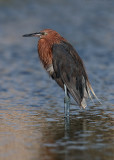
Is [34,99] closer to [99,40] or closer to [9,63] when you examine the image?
[9,63]

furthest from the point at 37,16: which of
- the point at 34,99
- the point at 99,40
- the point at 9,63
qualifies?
the point at 34,99

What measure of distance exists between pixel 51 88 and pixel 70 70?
3.26m

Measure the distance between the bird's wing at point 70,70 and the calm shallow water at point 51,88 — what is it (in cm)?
44

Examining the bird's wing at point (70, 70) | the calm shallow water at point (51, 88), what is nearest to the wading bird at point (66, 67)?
the bird's wing at point (70, 70)

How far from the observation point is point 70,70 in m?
9.45

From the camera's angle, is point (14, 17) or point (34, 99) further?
point (14, 17)

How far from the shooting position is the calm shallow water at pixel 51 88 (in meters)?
6.73

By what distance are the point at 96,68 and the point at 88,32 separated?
24.9 ft

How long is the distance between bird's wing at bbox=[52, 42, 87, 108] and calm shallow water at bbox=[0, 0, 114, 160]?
17.4 inches

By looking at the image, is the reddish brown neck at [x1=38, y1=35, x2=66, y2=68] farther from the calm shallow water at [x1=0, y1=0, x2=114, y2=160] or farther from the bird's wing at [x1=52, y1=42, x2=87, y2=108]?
the calm shallow water at [x1=0, y1=0, x2=114, y2=160]

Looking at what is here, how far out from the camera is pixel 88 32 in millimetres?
23500

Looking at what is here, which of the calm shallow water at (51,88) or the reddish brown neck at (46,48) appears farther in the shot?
the reddish brown neck at (46,48)

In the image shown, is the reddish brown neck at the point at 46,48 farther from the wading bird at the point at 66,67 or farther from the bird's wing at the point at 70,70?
the bird's wing at the point at 70,70

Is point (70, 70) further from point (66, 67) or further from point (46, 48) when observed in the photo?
point (46, 48)
